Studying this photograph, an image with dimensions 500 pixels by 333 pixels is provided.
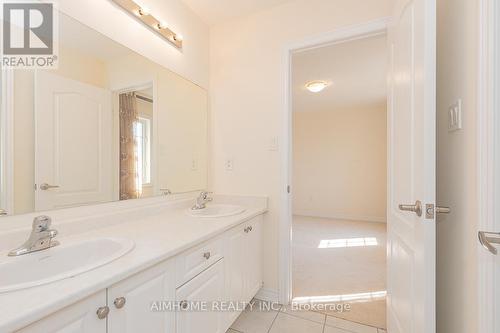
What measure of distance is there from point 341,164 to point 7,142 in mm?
5026

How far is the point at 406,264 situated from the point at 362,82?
307 cm

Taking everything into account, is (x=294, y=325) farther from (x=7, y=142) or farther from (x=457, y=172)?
(x=7, y=142)

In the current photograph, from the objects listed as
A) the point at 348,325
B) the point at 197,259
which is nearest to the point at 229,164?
the point at 197,259

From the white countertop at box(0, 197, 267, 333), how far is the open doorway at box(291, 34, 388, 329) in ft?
3.70

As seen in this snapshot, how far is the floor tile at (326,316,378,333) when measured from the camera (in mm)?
1528

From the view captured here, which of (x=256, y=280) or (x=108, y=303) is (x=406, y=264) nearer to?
(x=256, y=280)

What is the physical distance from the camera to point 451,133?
0.94 meters

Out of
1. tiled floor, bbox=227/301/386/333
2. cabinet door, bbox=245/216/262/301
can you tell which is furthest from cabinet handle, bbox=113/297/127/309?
tiled floor, bbox=227/301/386/333

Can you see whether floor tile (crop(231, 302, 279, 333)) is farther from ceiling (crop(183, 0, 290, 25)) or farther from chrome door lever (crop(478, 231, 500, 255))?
ceiling (crop(183, 0, 290, 25))

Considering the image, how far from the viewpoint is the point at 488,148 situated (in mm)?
665

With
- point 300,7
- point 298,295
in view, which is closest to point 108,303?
point 298,295

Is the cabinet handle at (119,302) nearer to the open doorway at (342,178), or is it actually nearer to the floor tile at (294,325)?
the floor tile at (294,325)

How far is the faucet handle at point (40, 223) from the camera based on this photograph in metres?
0.85

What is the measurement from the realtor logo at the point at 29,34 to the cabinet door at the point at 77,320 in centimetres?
102
